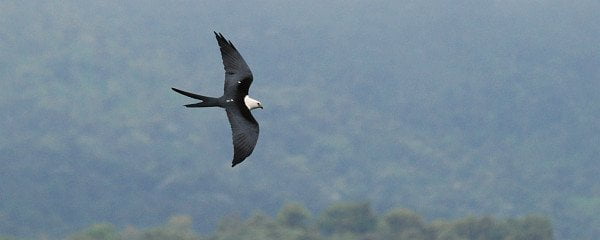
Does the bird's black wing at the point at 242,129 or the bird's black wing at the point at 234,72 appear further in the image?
the bird's black wing at the point at 234,72

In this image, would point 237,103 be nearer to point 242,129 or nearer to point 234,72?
point 242,129

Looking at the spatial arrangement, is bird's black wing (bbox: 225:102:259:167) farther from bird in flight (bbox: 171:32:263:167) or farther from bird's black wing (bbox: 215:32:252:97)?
bird's black wing (bbox: 215:32:252:97)

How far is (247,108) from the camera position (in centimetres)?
2633

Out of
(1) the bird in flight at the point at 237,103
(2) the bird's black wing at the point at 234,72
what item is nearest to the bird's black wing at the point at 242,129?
(1) the bird in flight at the point at 237,103

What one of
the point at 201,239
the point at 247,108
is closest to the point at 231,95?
the point at 247,108

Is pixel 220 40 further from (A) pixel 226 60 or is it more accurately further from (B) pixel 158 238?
(B) pixel 158 238

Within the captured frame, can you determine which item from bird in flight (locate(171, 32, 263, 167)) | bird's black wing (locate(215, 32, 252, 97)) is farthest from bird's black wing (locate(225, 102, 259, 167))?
bird's black wing (locate(215, 32, 252, 97))

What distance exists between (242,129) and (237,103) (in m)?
0.78

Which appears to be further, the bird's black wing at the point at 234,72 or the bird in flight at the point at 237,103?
the bird's black wing at the point at 234,72

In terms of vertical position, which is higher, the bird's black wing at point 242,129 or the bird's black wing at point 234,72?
the bird's black wing at point 234,72

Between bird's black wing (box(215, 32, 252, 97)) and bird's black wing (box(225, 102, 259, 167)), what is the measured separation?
1.80 ft

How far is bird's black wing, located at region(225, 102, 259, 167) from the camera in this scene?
25.2 meters

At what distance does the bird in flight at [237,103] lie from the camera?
990 inches

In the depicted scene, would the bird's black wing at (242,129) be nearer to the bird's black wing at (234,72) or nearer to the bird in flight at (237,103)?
the bird in flight at (237,103)
